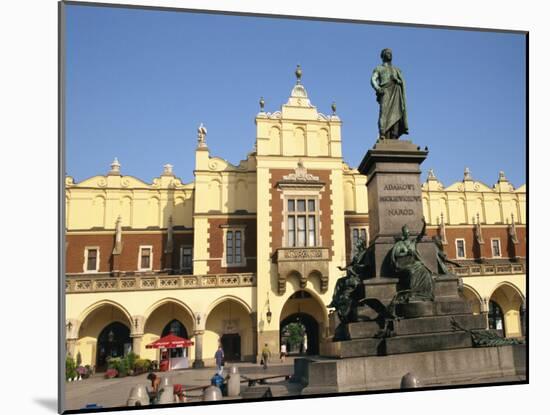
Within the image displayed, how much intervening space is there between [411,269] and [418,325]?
0.88 meters

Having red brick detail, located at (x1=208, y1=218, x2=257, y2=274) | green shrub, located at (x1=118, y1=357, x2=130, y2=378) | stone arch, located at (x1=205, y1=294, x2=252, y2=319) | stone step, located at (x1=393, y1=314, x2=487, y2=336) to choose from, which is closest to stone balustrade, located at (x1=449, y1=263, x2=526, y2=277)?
red brick detail, located at (x1=208, y1=218, x2=257, y2=274)

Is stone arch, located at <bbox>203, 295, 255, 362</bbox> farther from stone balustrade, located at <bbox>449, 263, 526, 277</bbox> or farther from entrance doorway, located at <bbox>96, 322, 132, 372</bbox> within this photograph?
stone balustrade, located at <bbox>449, 263, 526, 277</bbox>

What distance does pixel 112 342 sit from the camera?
2397 cm

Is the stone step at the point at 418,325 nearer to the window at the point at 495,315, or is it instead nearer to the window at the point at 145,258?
the window at the point at 145,258

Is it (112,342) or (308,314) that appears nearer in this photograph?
(112,342)

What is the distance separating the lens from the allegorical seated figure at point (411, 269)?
7879mm

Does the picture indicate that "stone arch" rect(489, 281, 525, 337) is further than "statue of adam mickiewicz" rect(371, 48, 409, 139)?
Yes

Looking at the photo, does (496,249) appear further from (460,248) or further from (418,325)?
(418,325)

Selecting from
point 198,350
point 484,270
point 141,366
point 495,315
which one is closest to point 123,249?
point 198,350

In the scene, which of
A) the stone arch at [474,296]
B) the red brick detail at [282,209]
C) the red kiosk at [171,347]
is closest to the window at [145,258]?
the red kiosk at [171,347]

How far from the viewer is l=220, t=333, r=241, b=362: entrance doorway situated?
23.7 meters

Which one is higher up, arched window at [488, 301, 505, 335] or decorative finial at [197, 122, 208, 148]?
decorative finial at [197, 122, 208, 148]

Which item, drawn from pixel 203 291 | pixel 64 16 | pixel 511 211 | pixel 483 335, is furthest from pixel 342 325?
pixel 511 211

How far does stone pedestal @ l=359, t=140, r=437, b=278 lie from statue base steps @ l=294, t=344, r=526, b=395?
174cm
